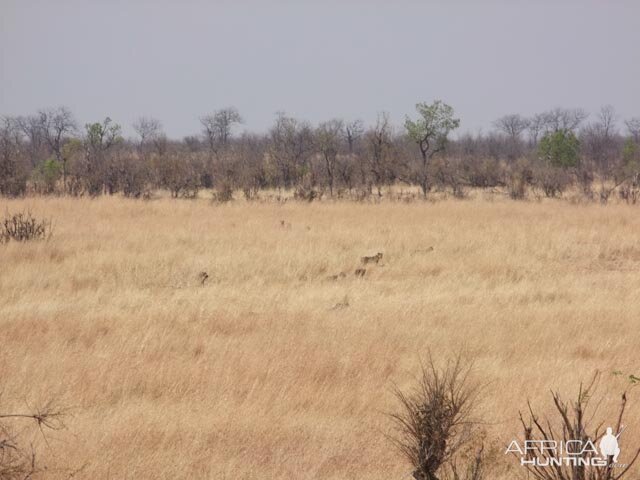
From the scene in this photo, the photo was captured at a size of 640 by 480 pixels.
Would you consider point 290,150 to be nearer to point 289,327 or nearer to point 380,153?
point 380,153

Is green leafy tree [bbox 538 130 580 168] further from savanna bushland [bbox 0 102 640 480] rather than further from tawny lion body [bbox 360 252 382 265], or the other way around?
tawny lion body [bbox 360 252 382 265]

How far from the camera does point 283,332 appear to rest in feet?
28.9

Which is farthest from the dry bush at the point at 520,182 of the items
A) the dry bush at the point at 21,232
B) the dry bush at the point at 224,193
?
the dry bush at the point at 21,232

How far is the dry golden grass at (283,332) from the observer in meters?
5.59

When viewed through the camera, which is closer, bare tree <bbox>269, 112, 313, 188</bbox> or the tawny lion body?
the tawny lion body

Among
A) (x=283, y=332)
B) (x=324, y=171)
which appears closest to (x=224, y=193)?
(x=324, y=171)

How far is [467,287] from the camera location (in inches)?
485

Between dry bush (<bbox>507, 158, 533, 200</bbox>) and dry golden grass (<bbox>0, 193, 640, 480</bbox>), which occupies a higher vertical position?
dry bush (<bbox>507, 158, 533, 200</bbox>)

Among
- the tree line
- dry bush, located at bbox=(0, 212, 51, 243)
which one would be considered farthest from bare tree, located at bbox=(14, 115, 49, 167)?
dry bush, located at bbox=(0, 212, 51, 243)

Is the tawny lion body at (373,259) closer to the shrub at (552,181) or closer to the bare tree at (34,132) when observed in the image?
the shrub at (552,181)

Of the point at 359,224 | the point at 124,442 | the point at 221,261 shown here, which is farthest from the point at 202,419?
the point at 359,224

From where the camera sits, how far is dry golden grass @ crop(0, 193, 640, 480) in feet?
18.3

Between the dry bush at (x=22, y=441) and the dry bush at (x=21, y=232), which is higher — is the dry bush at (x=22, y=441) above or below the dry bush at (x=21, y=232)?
below

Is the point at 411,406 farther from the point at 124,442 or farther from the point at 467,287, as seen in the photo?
the point at 467,287
